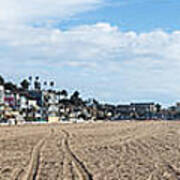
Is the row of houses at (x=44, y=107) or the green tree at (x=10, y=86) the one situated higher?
the green tree at (x=10, y=86)

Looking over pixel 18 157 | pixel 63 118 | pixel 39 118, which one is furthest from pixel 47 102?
pixel 18 157

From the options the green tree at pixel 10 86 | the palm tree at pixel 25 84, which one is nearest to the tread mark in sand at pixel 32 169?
the green tree at pixel 10 86

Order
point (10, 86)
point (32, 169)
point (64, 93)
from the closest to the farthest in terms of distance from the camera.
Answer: point (32, 169)
point (10, 86)
point (64, 93)

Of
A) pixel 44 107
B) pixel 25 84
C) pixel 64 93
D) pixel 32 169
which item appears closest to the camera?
pixel 32 169

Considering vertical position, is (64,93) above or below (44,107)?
above

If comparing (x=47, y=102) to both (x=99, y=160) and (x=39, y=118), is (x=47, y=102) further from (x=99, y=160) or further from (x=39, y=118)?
(x=99, y=160)

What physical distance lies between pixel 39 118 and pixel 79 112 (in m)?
33.3

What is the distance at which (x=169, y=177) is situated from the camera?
13633 mm

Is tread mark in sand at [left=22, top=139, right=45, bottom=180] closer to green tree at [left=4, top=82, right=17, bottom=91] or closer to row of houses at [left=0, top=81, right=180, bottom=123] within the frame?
row of houses at [left=0, top=81, right=180, bottom=123]

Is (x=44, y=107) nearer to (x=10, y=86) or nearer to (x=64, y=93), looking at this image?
(x=10, y=86)

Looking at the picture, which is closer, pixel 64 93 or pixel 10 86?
pixel 10 86

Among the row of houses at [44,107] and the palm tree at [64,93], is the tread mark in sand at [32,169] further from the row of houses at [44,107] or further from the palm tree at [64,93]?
the palm tree at [64,93]

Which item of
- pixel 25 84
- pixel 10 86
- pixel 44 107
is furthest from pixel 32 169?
pixel 25 84

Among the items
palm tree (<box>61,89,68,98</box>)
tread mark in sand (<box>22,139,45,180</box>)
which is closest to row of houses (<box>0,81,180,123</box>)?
palm tree (<box>61,89,68,98</box>)
